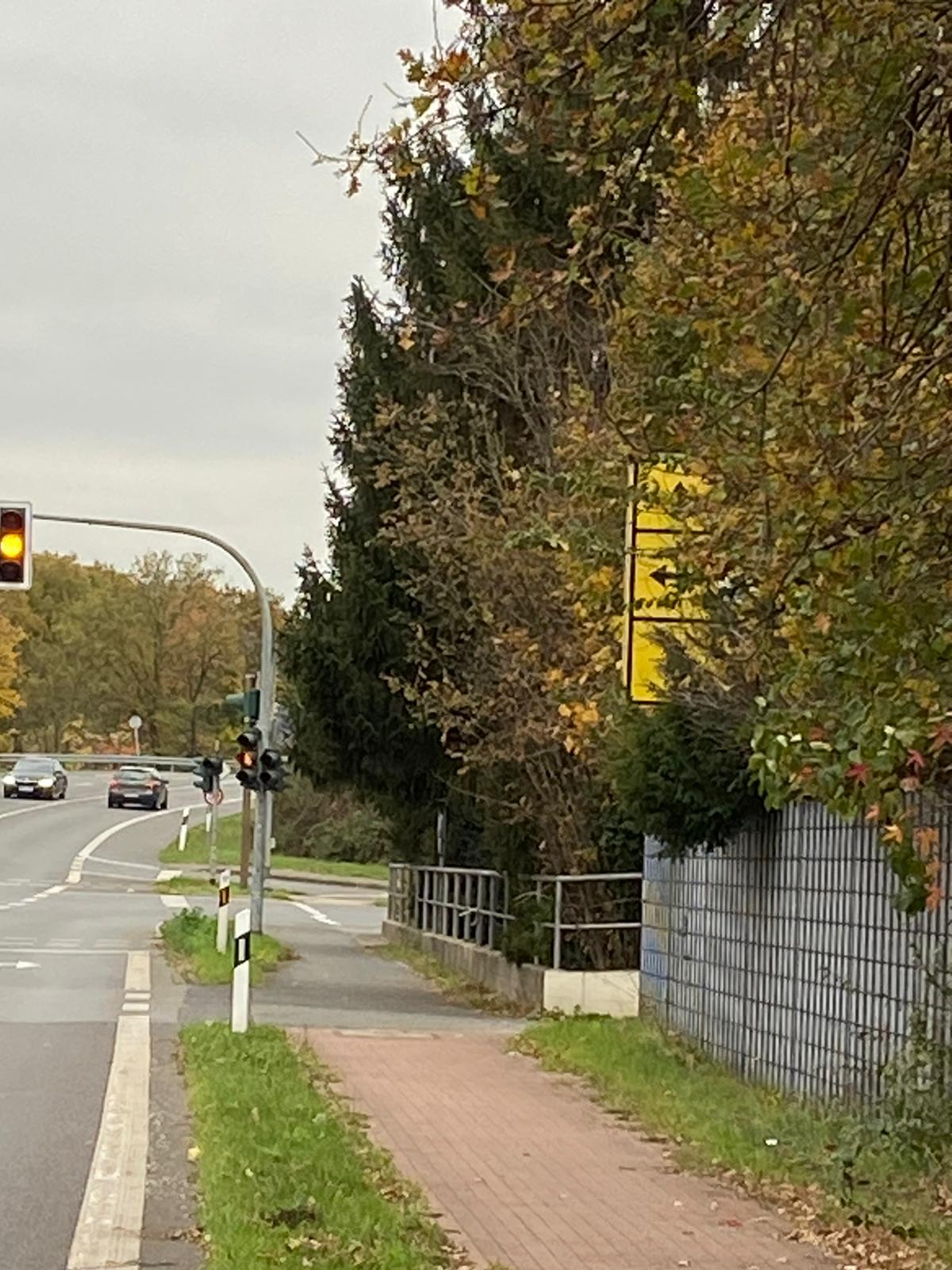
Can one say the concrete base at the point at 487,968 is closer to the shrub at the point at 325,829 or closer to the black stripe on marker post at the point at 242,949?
the black stripe on marker post at the point at 242,949

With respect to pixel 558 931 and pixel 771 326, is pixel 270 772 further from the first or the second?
pixel 771 326

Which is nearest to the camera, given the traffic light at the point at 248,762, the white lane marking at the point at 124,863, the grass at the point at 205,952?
the grass at the point at 205,952

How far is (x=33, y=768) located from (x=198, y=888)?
31088 mm

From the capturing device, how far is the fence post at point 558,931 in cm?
2201

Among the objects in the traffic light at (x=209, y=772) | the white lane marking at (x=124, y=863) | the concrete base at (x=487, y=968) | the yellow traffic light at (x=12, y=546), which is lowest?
the white lane marking at (x=124, y=863)

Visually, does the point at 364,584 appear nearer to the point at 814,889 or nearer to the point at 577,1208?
the point at 814,889

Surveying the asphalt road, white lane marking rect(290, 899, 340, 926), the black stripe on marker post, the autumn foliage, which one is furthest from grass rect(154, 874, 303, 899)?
the autumn foliage

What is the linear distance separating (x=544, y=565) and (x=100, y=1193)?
35.8 ft

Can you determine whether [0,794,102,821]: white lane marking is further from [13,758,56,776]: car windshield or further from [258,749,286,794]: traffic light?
[258,749,286,794]: traffic light

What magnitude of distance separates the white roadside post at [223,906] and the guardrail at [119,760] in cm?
6300

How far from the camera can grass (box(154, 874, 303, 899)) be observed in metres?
47.4

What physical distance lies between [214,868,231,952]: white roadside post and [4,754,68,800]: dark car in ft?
170

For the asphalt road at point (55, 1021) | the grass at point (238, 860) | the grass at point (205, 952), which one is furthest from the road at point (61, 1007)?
the grass at point (238, 860)

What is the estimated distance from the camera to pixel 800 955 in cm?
1259
